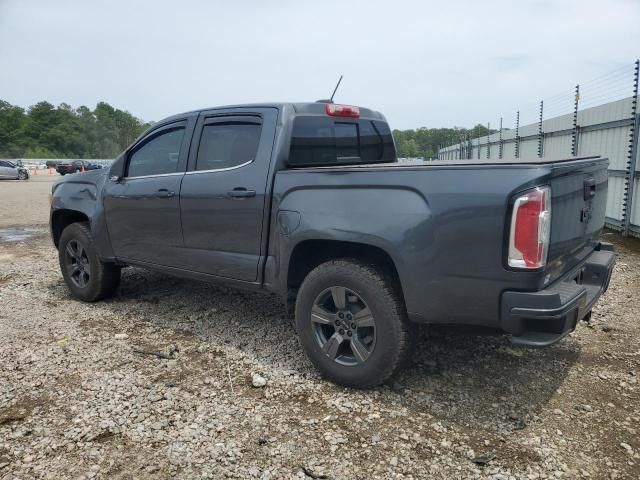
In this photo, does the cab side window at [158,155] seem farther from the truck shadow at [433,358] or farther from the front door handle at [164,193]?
the truck shadow at [433,358]

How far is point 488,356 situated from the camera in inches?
150

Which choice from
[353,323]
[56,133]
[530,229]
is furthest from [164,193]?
[56,133]

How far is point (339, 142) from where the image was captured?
4.20m

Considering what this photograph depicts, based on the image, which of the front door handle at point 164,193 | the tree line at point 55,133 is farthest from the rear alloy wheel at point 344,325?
the tree line at point 55,133

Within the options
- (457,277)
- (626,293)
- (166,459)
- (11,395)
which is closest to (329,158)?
(457,277)

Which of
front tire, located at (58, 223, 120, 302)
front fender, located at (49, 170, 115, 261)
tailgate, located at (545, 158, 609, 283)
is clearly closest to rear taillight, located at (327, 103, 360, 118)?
tailgate, located at (545, 158, 609, 283)

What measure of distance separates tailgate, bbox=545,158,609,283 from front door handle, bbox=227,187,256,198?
200cm

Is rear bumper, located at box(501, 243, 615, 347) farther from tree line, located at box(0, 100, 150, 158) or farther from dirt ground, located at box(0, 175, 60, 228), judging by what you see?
tree line, located at box(0, 100, 150, 158)

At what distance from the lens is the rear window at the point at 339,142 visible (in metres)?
3.79

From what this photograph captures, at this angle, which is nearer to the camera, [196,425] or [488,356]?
[196,425]

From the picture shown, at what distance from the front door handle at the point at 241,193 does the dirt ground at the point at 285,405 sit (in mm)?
1233

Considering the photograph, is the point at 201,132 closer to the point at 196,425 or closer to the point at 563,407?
the point at 196,425

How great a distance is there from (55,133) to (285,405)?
4917 inches

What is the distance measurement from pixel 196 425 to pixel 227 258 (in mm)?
1372
